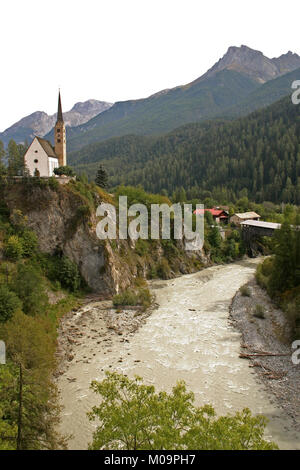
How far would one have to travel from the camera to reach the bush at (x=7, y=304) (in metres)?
22.8

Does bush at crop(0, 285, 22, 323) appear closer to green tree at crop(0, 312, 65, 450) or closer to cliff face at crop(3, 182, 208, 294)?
green tree at crop(0, 312, 65, 450)

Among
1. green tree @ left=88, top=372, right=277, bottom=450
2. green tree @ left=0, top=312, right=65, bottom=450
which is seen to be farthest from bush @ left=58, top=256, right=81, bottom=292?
green tree @ left=88, top=372, right=277, bottom=450

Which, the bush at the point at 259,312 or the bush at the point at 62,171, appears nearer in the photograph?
the bush at the point at 259,312

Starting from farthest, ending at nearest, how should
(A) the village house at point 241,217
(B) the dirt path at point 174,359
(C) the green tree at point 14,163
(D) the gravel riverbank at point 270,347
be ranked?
(A) the village house at point 241,217 → (C) the green tree at point 14,163 → (D) the gravel riverbank at point 270,347 → (B) the dirt path at point 174,359

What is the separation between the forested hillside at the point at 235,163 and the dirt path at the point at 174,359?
77717 millimetres

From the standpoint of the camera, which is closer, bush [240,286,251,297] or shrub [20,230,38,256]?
shrub [20,230,38,256]

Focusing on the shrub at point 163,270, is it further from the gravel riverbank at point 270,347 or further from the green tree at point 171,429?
the green tree at point 171,429

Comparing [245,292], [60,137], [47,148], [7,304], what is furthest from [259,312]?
[60,137]

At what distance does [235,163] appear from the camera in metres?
125

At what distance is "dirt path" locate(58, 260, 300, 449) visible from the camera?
17734 mm

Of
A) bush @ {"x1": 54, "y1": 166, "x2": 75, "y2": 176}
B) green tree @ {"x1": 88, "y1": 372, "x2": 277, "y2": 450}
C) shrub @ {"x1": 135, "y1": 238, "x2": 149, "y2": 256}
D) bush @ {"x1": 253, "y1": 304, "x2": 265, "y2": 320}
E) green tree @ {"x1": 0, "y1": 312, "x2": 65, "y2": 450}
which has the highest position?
bush @ {"x1": 54, "y1": 166, "x2": 75, "y2": 176}

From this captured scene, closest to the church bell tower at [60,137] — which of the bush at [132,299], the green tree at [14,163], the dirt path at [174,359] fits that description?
the green tree at [14,163]

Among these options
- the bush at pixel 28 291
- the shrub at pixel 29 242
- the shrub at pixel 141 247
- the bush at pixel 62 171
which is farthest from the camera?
the shrub at pixel 141 247

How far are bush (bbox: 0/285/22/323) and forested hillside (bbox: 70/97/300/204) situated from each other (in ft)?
290
